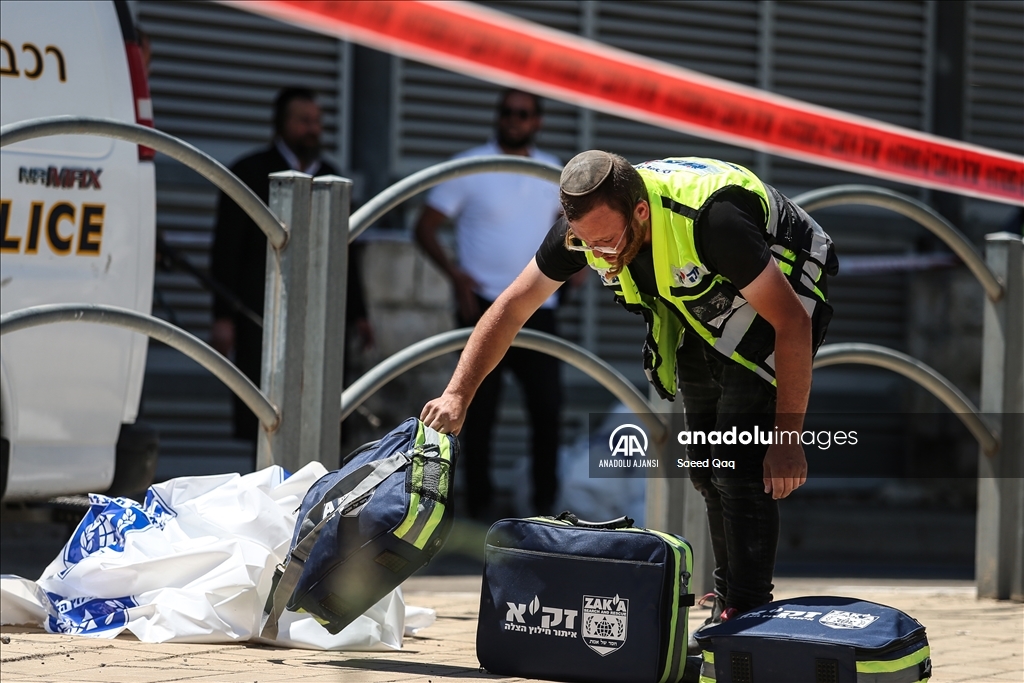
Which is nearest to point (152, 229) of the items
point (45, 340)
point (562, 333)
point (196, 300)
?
point (45, 340)

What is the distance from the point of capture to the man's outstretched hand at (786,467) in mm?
3691

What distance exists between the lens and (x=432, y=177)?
15.1ft

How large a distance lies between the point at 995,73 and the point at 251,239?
6.24 m

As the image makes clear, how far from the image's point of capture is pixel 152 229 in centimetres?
504

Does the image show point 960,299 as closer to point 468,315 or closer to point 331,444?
point 468,315

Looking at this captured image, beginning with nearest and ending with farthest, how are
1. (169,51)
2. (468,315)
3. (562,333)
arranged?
(468,315) → (169,51) → (562,333)

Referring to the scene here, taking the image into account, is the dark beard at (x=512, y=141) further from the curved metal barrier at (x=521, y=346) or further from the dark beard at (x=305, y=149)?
the curved metal barrier at (x=521, y=346)

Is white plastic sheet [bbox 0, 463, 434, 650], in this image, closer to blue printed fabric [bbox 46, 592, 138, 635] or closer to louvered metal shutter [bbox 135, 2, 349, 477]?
blue printed fabric [bbox 46, 592, 138, 635]

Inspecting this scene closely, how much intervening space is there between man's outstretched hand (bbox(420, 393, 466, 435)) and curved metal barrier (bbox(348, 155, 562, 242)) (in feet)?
2.63

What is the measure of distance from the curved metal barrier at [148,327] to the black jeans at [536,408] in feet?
9.46

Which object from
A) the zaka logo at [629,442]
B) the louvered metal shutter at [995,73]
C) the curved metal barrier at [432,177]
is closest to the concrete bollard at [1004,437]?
the zaka logo at [629,442]

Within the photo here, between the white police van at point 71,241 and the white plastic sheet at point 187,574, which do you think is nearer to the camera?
the white plastic sheet at point 187,574

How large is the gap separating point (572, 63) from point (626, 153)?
475 centimetres

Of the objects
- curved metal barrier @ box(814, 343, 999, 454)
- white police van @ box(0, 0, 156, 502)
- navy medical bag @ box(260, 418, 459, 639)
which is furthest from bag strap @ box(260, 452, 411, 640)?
curved metal barrier @ box(814, 343, 999, 454)
